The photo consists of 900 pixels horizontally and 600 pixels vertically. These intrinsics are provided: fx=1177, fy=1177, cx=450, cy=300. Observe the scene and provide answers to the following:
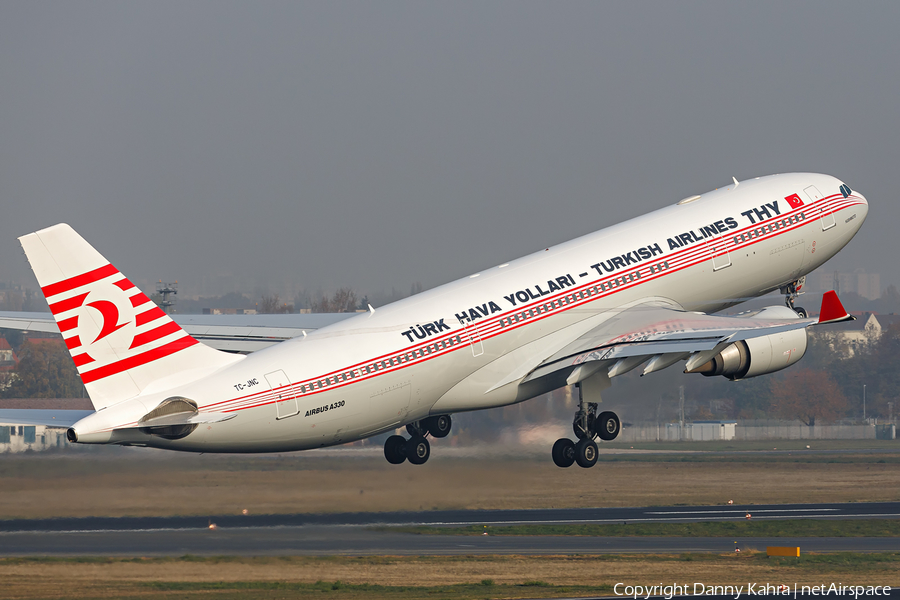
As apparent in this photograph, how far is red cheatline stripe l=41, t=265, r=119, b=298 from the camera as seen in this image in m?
26.9

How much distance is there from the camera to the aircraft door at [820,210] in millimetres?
42188

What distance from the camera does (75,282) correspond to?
27.1 metres

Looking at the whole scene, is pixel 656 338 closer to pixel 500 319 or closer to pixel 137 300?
pixel 500 319

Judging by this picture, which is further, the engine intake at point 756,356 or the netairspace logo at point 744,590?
the netairspace logo at point 744,590

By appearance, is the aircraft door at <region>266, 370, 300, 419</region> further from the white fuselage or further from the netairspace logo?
the netairspace logo

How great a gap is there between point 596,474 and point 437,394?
3539 cm

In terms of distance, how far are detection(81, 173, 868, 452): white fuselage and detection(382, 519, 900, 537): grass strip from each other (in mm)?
14132

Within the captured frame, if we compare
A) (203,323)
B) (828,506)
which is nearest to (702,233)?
(203,323)

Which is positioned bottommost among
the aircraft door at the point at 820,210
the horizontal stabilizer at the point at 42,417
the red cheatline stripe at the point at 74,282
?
the horizontal stabilizer at the point at 42,417

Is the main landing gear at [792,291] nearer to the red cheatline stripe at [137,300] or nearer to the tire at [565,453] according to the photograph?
the tire at [565,453]

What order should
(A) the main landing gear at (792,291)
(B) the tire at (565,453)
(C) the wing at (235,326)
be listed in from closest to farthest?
(B) the tire at (565,453) < (C) the wing at (235,326) < (A) the main landing gear at (792,291)

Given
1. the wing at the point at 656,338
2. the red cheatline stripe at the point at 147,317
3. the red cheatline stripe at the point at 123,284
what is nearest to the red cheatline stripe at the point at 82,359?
the red cheatline stripe at the point at 147,317

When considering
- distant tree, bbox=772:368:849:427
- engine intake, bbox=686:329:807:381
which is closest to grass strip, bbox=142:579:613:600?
engine intake, bbox=686:329:807:381

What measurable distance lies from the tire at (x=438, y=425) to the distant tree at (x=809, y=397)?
65.5 metres
